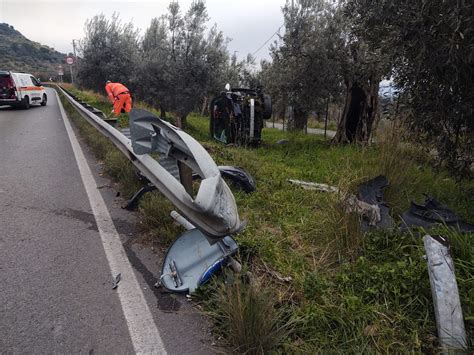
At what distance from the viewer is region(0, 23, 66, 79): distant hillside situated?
324 feet

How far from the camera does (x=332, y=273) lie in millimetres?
2867

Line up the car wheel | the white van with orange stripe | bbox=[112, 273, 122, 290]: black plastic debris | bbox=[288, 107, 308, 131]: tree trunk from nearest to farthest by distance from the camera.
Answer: bbox=[112, 273, 122, 290]: black plastic debris → bbox=[288, 107, 308, 131]: tree trunk → the white van with orange stripe → the car wheel

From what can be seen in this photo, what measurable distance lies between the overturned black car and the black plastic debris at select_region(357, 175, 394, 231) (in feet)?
16.3

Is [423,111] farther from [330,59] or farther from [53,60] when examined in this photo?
[53,60]

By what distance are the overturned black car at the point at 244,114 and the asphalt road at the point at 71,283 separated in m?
4.58

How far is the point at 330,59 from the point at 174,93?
699 centimetres

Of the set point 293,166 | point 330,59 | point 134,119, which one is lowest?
point 293,166

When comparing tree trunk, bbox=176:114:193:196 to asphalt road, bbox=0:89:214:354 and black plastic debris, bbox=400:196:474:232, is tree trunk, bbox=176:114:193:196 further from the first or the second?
black plastic debris, bbox=400:196:474:232

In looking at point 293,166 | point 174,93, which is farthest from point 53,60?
point 293,166

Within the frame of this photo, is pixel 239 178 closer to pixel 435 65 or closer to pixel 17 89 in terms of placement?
pixel 435 65

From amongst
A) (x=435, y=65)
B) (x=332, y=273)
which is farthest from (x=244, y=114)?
(x=332, y=273)

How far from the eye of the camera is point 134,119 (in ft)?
12.0

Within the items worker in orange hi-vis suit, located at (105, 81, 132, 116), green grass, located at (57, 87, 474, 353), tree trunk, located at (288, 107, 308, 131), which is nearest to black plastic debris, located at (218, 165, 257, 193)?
green grass, located at (57, 87, 474, 353)

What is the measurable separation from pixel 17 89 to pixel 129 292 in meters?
18.9
